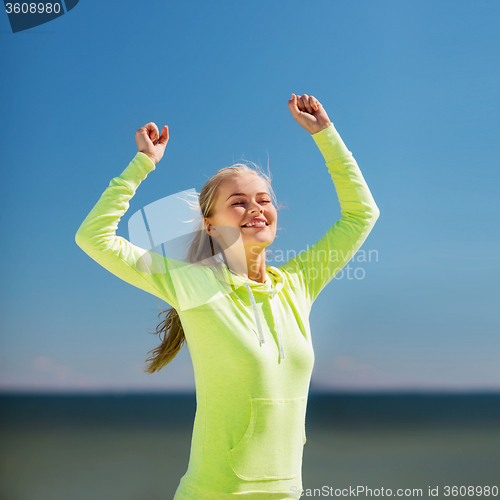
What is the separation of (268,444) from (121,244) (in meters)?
0.52

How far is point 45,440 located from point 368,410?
2.50 m

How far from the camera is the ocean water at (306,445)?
2.80 m

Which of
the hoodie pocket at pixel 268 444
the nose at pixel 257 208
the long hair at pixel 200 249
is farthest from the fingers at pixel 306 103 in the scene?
the hoodie pocket at pixel 268 444

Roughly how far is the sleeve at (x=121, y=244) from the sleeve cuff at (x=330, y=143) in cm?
48

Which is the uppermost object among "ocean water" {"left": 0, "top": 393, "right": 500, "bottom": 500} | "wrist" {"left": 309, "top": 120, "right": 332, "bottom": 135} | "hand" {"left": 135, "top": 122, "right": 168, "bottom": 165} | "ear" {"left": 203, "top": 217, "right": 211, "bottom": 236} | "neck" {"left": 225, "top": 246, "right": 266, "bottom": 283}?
"wrist" {"left": 309, "top": 120, "right": 332, "bottom": 135}

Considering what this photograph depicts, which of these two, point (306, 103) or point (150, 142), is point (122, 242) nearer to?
point (150, 142)

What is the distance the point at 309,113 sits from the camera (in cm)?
130

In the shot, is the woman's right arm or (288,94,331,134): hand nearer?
the woman's right arm

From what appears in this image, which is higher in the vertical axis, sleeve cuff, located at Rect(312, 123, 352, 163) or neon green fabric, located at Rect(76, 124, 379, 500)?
sleeve cuff, located at Rect(312, 123, 352, 163)

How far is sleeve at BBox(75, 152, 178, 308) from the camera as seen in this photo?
95 centimetres

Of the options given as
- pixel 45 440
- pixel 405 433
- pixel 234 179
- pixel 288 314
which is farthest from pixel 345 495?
pixel 234 179

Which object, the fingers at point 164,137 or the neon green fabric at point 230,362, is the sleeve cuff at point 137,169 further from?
the fingers at point 164,137

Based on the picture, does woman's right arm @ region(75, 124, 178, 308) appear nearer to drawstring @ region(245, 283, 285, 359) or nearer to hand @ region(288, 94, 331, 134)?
drawstring @ region(245, 283, 285, 359)

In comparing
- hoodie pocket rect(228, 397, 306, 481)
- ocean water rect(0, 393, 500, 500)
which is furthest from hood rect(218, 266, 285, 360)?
ocean water rect(0, 393, 500, 500)
